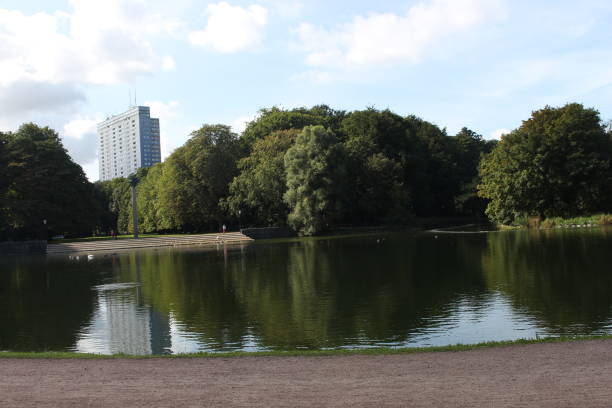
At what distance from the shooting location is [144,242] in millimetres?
62281

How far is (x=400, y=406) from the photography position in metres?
6.93

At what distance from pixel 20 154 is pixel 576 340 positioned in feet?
219

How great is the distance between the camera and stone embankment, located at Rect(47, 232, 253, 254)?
192ft

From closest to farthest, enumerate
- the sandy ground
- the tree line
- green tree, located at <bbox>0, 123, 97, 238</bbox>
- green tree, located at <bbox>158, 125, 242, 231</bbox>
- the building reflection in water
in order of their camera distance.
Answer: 1. the sandy ground
2. the building reflection in water
3. the tree line
4. green tree, located at <bbox>0, 123, 97, 238</bbox>
5. green tree, located at <bbox>158, 125, 242, 231</bbox>

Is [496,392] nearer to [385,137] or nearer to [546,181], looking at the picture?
[546,181]

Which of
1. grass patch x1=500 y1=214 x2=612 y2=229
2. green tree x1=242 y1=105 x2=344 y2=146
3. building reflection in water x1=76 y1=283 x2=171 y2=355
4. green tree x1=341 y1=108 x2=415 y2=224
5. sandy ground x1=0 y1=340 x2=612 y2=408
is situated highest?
A: green tree x1=242 y1=105 x2=344 y2=146

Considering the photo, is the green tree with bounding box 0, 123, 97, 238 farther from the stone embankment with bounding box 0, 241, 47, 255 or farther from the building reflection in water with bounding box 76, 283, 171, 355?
the building reflection in water with bounding box 76, 283, 171, 355

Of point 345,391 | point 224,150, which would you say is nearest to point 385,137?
point 224,150

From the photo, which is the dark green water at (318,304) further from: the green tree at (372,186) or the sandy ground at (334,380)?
the green tree at (372,186)

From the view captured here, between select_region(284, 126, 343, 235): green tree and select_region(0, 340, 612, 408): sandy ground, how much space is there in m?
54.7

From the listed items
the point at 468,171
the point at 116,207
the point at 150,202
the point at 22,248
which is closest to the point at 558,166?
the point at 468,171

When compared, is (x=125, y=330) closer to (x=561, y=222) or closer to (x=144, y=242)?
(x=144, y=242)

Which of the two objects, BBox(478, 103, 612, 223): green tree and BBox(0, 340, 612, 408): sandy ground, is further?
BBox(478, 103, 612, 223): green tree

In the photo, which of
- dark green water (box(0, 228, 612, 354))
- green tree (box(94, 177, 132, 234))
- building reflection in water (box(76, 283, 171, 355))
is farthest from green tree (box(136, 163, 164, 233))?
building reflection in water (box(76, 283, 171, 355))
